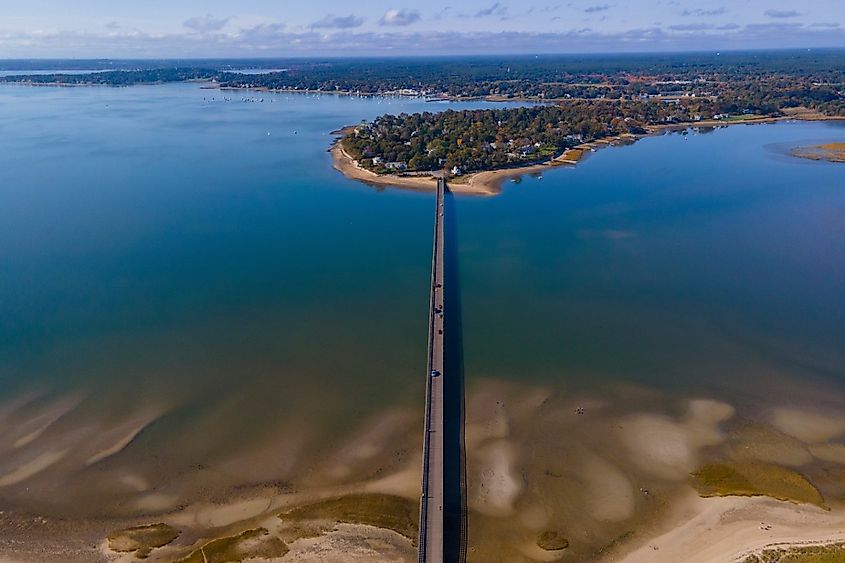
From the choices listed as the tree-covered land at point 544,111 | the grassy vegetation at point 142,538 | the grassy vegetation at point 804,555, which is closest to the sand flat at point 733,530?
the grassy vegetation at point 804,555

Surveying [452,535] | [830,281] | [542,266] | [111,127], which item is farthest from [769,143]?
[111,127]

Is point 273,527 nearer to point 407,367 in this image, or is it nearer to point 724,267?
Result: point 407,367

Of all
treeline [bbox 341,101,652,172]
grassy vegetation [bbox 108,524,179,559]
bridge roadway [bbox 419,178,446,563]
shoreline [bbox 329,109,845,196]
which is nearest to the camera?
bridge roadway [bbox 419,178,446,563]

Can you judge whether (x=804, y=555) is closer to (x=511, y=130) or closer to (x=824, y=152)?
(x=511, y=130)

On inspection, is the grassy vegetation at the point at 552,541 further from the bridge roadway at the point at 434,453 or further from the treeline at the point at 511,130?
the treeline at the point at 511,130

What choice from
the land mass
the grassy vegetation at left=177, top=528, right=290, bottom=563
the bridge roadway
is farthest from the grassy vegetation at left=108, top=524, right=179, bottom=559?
the land mass

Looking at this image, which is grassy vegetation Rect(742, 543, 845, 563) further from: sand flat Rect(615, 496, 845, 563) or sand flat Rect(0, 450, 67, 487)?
sand flat Rect(0, 450, 67, 487)

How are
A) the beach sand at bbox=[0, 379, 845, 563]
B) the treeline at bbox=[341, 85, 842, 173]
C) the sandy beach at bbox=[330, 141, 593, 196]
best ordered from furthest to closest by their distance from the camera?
the treeline at bbox=[341, 85, 842, 173]
the sandy beach at bbox=[330, 141, 593, 196]
the beach sand at bbox=[0, 379, 845, 563]
